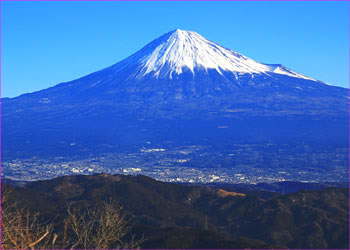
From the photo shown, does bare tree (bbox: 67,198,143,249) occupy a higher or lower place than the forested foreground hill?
higher

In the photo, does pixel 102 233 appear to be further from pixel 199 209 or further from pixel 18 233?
pixel 199 209

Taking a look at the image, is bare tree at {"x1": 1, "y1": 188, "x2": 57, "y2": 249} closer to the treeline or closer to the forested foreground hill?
the treeline

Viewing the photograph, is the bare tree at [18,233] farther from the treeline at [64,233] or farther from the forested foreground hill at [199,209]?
the forested foreground hill at [199,209]

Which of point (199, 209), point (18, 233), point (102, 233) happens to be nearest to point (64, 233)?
point (18, 233)

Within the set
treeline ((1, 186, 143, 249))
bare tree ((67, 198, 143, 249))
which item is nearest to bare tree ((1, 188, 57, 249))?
treeline ((1, 186, 143, 249))

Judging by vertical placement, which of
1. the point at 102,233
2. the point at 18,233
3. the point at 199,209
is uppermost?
the point at 18,233

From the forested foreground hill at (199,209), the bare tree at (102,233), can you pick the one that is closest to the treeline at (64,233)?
the bare tree at (102,233)

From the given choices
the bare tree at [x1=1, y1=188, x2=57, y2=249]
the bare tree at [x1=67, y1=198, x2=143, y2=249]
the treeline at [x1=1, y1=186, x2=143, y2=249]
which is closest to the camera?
the bare tree at [x1=1, y1=188, x2=57, y2=249]

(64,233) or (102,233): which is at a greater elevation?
(64,233)
